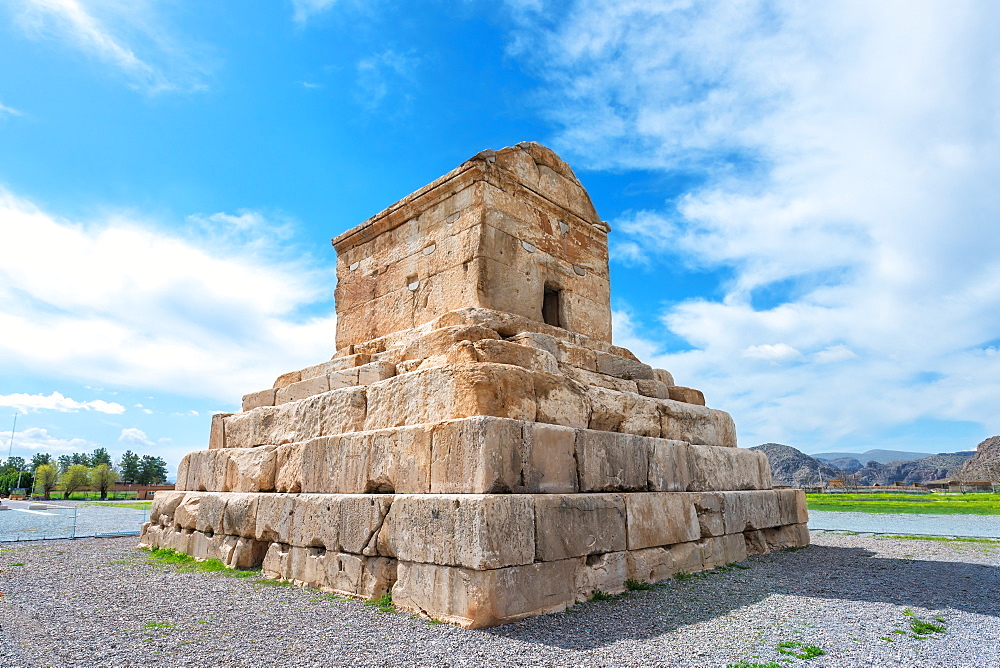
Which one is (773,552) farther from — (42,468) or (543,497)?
(42,468)

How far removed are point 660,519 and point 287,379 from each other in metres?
5.30

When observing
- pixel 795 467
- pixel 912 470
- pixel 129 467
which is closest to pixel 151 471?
pixel 129 467

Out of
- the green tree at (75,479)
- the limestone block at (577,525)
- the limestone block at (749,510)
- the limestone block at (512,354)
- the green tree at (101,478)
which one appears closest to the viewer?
the limestone block at (577,525)

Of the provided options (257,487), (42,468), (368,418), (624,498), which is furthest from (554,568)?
(42,468)

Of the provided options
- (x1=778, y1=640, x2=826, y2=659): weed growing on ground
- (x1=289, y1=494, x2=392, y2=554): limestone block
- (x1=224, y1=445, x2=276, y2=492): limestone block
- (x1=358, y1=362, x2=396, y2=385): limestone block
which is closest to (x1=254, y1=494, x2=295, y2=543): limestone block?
(x1=289, y1=494, x2=392, y2=554): limestone block

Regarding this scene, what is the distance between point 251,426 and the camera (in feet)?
26.3

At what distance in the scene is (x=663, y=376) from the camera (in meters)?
8.09

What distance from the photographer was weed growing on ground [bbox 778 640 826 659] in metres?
3.80

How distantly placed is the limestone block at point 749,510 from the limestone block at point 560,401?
8.56ft

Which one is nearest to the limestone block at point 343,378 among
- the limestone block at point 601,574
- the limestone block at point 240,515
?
the limestone block at point 240,515

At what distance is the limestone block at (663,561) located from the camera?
5719 millimetres

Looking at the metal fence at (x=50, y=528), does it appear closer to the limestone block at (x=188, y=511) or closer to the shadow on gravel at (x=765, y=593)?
the limestone block at (x=188, y=511)

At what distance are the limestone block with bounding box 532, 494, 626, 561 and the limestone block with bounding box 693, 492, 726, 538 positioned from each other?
1.65 m

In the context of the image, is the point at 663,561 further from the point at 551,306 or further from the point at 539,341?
the point at 551,306
